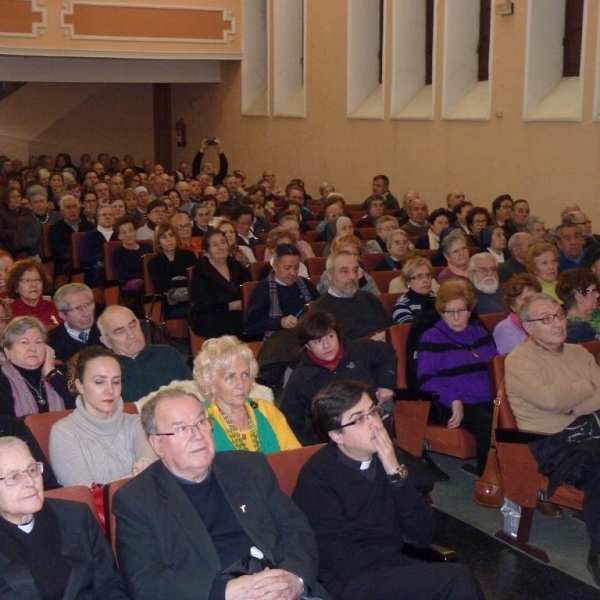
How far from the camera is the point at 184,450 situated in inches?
114

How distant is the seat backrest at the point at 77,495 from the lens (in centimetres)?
292

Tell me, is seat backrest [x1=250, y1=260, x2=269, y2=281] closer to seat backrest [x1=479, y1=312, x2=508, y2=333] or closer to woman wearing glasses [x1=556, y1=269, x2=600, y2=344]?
seat backrest [x1=479, y1=312, x2=508, y2=333]

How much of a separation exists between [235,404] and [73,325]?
1668mm

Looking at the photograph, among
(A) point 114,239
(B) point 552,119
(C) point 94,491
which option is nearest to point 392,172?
(B) point 552,119

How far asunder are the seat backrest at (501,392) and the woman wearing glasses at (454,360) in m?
0.31

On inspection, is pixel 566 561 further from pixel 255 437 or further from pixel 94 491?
pixel 94 491

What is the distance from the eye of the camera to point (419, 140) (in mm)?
12133

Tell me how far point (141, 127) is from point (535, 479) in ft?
50.4

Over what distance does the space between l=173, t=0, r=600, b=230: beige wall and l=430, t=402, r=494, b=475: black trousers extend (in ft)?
18.1

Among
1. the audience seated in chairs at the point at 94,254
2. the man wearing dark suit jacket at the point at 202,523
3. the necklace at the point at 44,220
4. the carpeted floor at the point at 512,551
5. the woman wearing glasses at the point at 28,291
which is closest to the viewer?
the man wearing dark suit jacket at the point at 202,523

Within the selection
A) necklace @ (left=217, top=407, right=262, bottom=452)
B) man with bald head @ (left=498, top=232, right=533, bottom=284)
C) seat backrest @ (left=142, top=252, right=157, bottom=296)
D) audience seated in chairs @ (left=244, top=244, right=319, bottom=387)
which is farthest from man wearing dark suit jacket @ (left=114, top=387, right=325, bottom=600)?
seat backrest @ (left=142, top=252, right=157, bottom=296)

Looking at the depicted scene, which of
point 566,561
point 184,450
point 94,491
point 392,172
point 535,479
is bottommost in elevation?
point 566,561

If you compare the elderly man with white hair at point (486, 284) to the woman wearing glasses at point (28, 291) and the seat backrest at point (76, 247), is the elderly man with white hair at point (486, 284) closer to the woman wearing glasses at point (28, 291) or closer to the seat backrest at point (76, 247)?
the woman wearing glasses at point (28, 291)

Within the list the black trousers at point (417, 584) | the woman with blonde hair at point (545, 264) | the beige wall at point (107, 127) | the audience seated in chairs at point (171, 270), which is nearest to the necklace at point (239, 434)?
the black trousers at point (417, 584)
